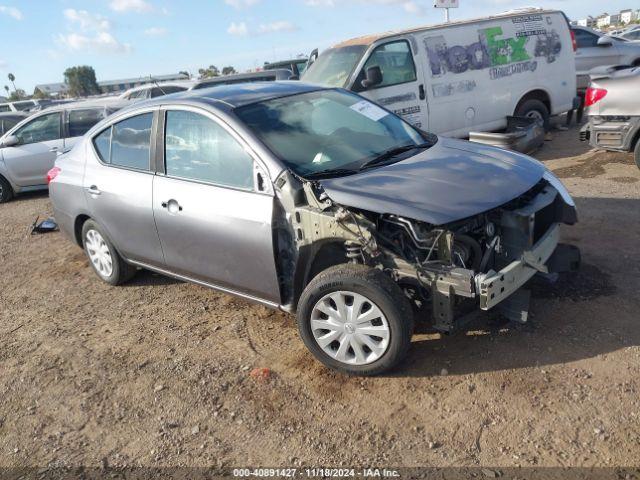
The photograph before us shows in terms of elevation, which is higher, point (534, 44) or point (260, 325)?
point (534, 44)

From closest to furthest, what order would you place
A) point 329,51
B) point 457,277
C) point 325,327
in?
point 457,277 < point 325,327 < point 329,51

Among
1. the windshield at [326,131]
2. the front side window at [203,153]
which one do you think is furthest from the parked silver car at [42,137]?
the windshield at [326,131]

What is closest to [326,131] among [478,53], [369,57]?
[369,57]

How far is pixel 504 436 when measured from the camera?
2.76 metres

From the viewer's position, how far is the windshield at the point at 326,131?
3711mm

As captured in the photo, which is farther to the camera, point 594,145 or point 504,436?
point 594,145

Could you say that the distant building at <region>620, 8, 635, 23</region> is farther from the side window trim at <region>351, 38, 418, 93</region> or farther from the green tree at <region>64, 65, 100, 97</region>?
the side window trim at <region>351, 38, 418, 93</region>

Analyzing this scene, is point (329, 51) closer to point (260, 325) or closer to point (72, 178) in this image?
point (72, 178)

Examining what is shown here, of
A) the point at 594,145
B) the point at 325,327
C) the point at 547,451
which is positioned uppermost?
the point at 594,145

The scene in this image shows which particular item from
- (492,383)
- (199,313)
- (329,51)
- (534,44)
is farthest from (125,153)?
(534,44)

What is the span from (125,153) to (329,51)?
200 inches

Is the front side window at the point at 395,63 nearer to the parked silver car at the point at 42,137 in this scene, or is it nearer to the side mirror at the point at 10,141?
the parked silver car at the point at 42,137

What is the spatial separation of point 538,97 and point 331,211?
23.8 feet

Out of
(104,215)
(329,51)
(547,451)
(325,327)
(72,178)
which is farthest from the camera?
(329,51)
